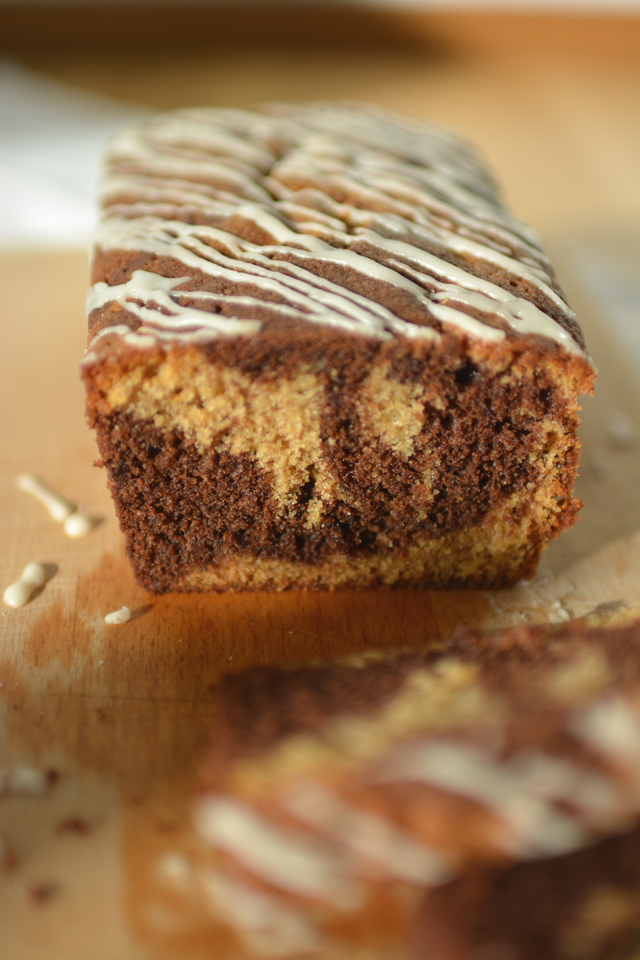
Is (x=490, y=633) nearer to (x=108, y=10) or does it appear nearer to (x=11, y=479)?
(x=11, y=479)

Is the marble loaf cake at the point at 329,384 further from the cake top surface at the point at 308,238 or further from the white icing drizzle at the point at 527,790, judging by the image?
the white icing drizzle at the point at 527,790

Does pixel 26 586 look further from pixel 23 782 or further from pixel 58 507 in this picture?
pixel 23 782

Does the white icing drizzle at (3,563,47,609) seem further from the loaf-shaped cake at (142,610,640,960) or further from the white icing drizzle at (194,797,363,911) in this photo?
the white icing drizzle at (194,797,363,911)

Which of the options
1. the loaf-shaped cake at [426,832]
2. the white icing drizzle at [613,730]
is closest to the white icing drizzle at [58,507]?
the loaf-shaped cake at [426,832]

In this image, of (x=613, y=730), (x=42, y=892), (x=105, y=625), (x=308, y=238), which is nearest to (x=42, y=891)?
(x=42, y=892)

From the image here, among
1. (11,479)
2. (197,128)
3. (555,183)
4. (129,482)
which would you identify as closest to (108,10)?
(555,183)

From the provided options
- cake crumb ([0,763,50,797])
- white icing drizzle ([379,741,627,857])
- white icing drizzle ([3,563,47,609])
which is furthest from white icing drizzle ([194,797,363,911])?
white icing drizzle ([3,563,47,609])

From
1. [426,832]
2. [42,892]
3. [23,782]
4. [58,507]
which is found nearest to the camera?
[426,832]
